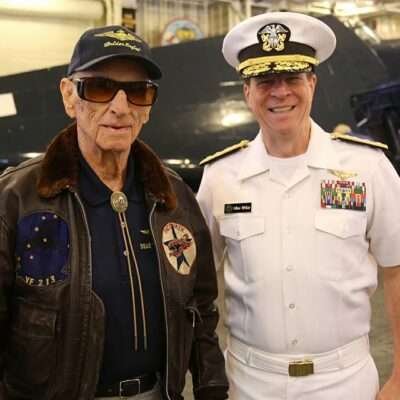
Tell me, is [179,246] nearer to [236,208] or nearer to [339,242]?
[236,208]

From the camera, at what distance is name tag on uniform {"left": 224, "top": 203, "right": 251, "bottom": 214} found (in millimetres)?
1822

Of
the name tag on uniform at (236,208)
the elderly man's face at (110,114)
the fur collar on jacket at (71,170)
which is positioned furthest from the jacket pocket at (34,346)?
the name tag on uniform at (236,208)

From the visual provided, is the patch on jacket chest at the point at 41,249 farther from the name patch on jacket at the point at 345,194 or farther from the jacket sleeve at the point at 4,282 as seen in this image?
the name patch on jacket at the point at 345,194

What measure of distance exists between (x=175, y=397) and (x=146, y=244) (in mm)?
418

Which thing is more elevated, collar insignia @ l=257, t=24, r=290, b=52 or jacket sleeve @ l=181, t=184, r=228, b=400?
collar insignia @ l=257, t=24, r=290, b=52

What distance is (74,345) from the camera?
1.36 m

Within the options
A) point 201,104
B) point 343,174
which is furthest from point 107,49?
point 201,104

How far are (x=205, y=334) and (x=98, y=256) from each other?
457 mm

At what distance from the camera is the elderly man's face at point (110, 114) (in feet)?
4.82

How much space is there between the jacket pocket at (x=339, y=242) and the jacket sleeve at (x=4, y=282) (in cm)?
86

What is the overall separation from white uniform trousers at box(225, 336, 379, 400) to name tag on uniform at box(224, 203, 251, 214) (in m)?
0.42

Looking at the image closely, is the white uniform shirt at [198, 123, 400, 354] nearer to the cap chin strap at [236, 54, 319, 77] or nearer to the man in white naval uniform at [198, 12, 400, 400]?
the man in white naval uniform at [198, 12, 400, 400]

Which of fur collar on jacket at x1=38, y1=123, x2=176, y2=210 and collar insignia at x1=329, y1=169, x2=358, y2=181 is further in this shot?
collar insignia at x1=329, y1=169, x2=358, y2=181

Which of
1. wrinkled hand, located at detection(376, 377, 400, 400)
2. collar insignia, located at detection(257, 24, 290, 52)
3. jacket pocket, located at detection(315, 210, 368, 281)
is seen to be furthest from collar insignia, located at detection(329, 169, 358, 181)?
wrinkled hand, located at detection(376, 377, 400, 400)
